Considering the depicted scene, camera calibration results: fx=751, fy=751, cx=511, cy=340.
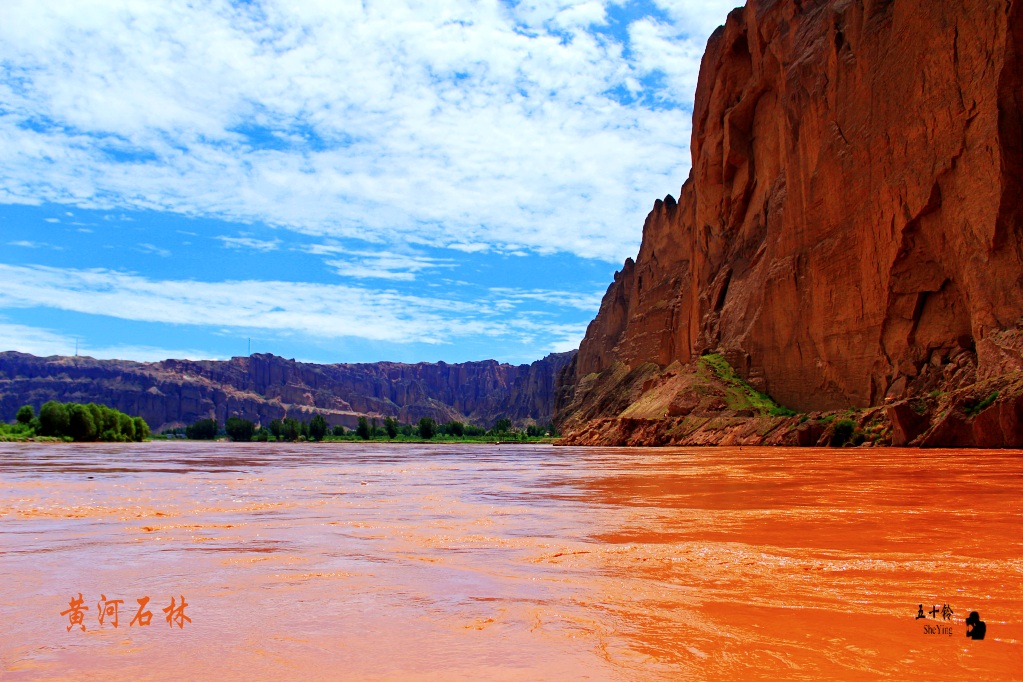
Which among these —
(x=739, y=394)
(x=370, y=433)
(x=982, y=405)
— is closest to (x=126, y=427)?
(x=370, y=433)

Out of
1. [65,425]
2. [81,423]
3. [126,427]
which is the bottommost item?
[126,427]

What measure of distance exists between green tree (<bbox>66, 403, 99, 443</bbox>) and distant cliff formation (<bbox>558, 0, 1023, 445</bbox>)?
210 feet

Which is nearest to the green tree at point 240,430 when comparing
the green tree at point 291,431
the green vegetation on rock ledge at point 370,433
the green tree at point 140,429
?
the green vegetation on rock ledge at point 370,433

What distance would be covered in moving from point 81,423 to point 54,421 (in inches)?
133

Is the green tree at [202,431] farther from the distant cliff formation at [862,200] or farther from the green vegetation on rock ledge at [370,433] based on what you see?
the distant cliff formation at [862,200]

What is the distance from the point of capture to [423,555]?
6.77m

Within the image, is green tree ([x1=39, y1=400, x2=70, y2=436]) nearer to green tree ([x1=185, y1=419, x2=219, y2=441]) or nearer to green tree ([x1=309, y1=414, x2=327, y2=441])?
green tree ([x1=309, y1=414, x2=327, y2=441])

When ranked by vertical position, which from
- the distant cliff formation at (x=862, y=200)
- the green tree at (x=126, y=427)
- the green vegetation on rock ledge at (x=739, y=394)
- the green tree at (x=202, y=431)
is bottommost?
the green tree at (x=202, y=431)

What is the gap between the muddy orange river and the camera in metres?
3.62

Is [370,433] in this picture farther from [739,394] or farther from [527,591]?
[527,591]

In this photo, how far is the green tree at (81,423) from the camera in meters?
80.2

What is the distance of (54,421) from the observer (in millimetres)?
81125

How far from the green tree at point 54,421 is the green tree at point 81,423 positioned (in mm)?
448

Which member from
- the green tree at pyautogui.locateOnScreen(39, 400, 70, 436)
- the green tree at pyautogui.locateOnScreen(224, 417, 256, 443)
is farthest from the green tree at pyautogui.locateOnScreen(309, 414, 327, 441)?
the green tree at pyautogui.locateOnScreen(39, 400, 70, 436)
